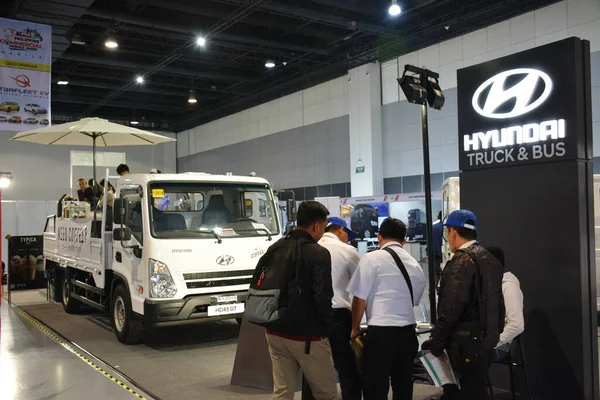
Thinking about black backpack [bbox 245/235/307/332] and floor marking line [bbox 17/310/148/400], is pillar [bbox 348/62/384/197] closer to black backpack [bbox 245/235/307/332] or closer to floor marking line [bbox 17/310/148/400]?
floor marking line [bbox 17/310/148/400]

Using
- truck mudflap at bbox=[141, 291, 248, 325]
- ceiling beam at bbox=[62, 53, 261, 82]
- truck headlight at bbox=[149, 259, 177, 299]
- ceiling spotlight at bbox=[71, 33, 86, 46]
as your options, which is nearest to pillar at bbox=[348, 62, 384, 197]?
ceiling beam at bbox=[62, 53, 261, 82]

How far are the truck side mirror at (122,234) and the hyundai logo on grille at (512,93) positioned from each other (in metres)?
4.43

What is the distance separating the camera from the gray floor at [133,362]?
213 inches

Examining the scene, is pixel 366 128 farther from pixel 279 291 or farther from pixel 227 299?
pixel 279 291

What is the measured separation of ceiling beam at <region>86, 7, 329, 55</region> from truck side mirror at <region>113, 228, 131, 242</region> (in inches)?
324

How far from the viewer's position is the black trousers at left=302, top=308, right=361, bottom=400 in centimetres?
411

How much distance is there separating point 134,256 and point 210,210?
1.13 metres

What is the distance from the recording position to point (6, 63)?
33.4 feet

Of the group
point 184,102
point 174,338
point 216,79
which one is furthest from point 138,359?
point 184,102

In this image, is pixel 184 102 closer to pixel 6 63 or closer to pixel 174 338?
pixel 6 63

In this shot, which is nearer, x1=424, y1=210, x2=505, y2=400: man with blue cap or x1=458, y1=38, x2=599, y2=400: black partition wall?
x1=424, y1=210, x2=505, y2=400: man with blue cap

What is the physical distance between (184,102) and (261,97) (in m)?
4.27

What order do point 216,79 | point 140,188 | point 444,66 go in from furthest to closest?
point 216,79 → point 444,66 → point 140,188

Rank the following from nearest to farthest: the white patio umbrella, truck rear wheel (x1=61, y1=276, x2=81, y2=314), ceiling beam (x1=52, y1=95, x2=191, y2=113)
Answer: the white patio umbrella < truck rear wheel (x1=61, y1=276, x2=81, y2=314) < ceiling beam (x1=52, y1=95, x2=191, y2=113)
